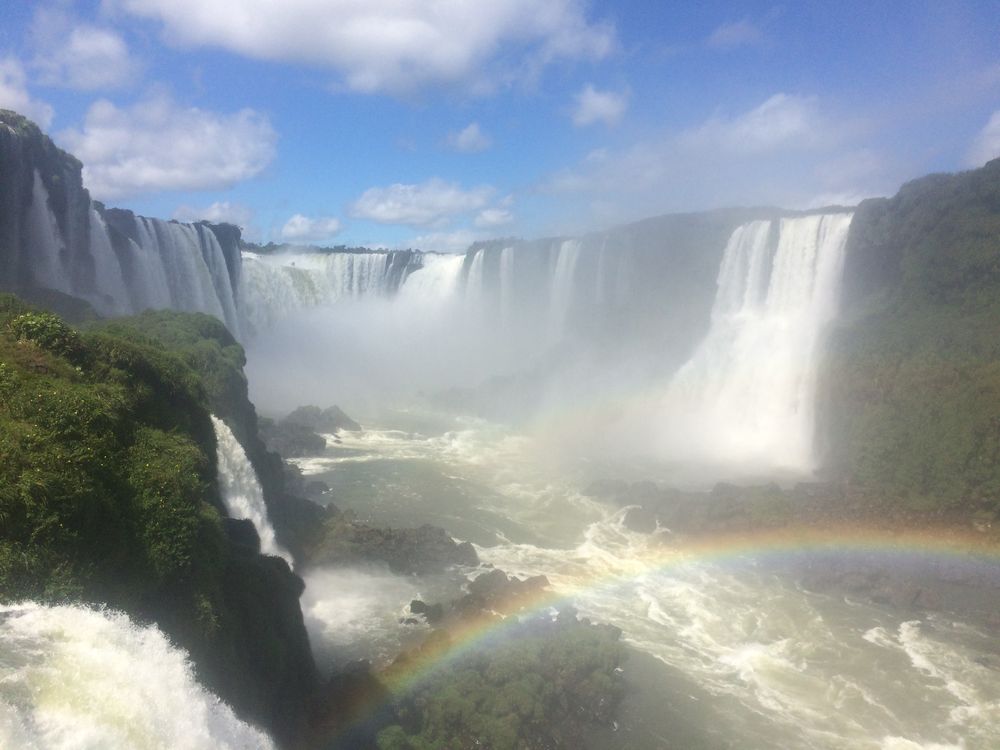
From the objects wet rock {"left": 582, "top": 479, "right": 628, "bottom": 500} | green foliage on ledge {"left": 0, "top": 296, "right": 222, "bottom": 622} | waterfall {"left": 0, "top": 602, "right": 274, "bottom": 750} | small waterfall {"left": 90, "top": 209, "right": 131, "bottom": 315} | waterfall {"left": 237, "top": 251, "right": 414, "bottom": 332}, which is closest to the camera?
waterfall {"left": 0, "top": 602, "right": 274, "bottom": 750}

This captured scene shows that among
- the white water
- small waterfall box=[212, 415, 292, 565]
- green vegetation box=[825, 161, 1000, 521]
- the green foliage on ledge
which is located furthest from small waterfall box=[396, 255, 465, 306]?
the green foliage on ledge

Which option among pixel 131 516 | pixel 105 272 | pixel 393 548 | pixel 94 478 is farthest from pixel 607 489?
pixel 105 272

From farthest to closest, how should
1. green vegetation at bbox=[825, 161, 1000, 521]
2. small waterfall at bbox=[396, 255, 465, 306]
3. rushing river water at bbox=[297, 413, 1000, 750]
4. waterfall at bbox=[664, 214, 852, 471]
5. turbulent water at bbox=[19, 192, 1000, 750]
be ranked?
small waterfall at bbox=[396, 255, 465, 306] → waterfall at bbox=[664, 214, 852, 471] → green vegetation at bbox=[825, 161, 1000, 521] → rushing river water at bbox=[297, 413, 1000, 750] → turbulent water at bbox=[19, 192, 1000, 750]

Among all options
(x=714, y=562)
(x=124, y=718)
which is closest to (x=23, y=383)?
(x=124, y=718)

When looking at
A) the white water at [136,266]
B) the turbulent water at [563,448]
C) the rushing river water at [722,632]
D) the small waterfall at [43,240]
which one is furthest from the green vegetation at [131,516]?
the white water at [136,266]

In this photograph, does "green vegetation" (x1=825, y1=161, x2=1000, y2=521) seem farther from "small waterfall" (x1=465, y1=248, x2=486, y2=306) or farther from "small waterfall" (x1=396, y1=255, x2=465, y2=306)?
"small waterfall" (x1=396, y1=255, x2=465, y2=306)

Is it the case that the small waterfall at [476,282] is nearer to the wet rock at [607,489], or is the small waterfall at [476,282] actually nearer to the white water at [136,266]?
the white water at [136,266]

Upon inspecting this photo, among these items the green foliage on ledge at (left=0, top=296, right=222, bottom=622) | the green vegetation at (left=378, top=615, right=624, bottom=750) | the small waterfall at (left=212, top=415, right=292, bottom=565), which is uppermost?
the green foliage on ledge at (left=0, top=296, right=222, bottom=622)
